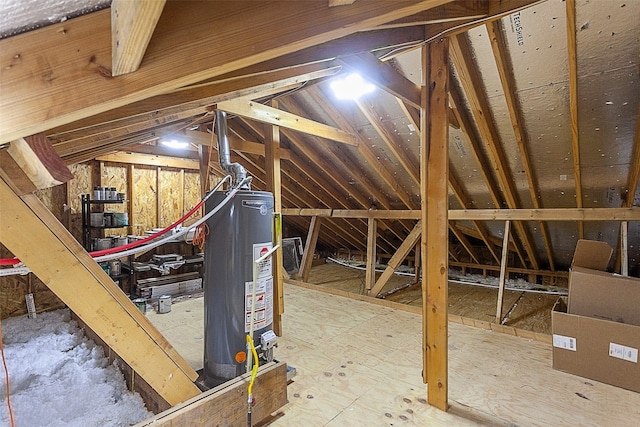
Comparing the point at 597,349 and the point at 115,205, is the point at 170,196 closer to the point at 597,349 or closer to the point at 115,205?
the point at 115,205

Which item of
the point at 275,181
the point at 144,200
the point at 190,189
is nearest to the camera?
the point at 275,181

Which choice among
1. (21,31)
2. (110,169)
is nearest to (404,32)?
(21,31)

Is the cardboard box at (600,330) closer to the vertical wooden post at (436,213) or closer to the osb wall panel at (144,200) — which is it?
the vertical wooden post at (436,213)

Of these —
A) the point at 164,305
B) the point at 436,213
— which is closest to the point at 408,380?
the point at 436,213

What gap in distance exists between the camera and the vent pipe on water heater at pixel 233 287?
1939 mm

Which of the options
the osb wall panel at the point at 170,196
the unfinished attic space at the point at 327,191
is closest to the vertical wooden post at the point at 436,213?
the unfinished attic space at the point at 327,191

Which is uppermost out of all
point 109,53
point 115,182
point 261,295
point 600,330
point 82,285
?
point 115,182

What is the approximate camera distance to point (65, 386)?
2.17m

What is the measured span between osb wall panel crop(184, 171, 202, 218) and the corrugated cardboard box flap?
5.07 meters

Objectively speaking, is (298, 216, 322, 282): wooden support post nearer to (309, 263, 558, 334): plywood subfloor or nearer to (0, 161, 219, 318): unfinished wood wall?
(309, 263, 558, 334): plywood subfloor

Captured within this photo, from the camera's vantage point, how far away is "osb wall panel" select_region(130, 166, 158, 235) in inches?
193

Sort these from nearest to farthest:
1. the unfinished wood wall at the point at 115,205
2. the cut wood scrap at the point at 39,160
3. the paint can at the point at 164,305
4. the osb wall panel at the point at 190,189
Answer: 1. the cut wood scrap at the point at 39,160
2. the paint can at the point at 164,305
3. the unfinished wood wall at the point at 115,205
4. the osb wall panel at the point at 190,189

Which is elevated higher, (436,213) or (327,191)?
(327,191)

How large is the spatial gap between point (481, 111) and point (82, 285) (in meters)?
2.77
